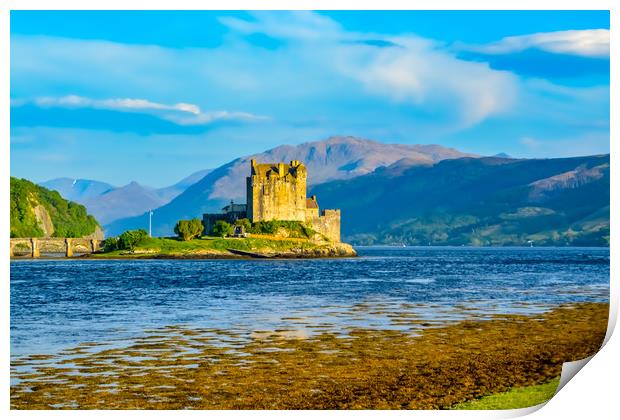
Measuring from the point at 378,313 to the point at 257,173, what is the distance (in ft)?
335

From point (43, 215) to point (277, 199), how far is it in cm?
3446

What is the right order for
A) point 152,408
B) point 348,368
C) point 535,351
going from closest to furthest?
point 152,408, point 348,368, point 535,351

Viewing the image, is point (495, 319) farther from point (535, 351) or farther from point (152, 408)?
point (152, 408)

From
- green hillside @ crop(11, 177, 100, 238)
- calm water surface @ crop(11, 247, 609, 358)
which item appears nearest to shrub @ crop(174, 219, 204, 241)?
green hillside @ crop(11, 177, 100, 238)

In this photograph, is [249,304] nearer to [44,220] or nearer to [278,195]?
[278,195]

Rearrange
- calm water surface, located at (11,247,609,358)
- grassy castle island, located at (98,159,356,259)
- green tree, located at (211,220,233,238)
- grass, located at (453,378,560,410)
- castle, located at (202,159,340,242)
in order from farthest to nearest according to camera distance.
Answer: castle, located at (202,159,340,242) → green tree, located at (211,220,233,238) → grassy castle island, located at (98,159,356,259) → calm water surface, located at (11,247,609,358) → grass, located at (453,378,560,410)

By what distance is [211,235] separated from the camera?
131 metres

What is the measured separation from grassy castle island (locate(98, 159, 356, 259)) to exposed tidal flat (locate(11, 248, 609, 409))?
7476cm

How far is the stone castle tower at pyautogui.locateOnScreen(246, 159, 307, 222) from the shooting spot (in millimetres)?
131375

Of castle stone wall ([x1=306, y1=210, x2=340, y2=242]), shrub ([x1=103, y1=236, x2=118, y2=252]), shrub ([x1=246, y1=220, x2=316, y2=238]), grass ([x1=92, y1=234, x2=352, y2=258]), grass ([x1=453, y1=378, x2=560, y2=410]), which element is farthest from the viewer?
castle stone wall ([x1=306, y1=210, x2=340, y2=242])

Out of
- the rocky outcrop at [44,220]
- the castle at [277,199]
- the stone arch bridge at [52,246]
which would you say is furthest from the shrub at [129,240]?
the castle at [277,199]

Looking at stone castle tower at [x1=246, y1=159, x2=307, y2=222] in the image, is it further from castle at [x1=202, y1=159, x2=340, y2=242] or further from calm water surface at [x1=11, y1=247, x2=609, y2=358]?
calm water surface at [x1=11, y1=247, x2=609, y2=358]

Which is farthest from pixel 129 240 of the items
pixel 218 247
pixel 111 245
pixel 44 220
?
pixel 44 220
